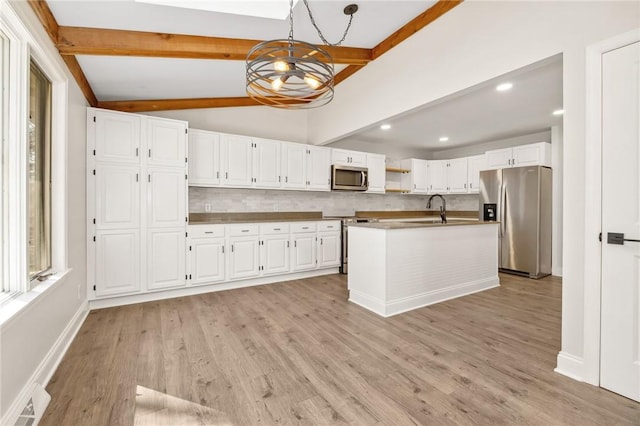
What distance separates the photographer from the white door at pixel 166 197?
3455mm

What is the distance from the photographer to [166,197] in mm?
3537

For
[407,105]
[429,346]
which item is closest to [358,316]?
[429,346]

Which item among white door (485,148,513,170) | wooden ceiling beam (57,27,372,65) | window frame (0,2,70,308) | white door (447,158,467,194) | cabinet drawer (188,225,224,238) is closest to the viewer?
window frame (0,2,70,308)

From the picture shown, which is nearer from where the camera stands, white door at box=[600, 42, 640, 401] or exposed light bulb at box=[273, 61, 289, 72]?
white door at box=[600, 42, 640, 401]

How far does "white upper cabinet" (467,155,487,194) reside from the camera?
19.2 ft

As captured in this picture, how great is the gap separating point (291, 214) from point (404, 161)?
3042mm

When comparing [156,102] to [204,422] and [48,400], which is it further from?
[204,422]

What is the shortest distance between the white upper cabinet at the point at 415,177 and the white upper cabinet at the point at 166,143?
463cm

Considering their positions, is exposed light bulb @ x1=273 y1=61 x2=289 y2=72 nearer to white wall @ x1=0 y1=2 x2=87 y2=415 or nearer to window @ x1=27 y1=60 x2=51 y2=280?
white wall @ x1=0 y1=2 x2=87 y2=415

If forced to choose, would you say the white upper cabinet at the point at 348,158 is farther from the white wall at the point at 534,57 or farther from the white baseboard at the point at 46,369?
the white baseboard at the point at 46,369

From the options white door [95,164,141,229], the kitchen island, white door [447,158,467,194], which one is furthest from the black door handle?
white door [447,158,467,194]

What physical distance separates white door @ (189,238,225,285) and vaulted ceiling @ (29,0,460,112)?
199cm

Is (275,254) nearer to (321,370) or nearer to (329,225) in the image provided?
(329,225)

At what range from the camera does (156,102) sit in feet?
12.9
